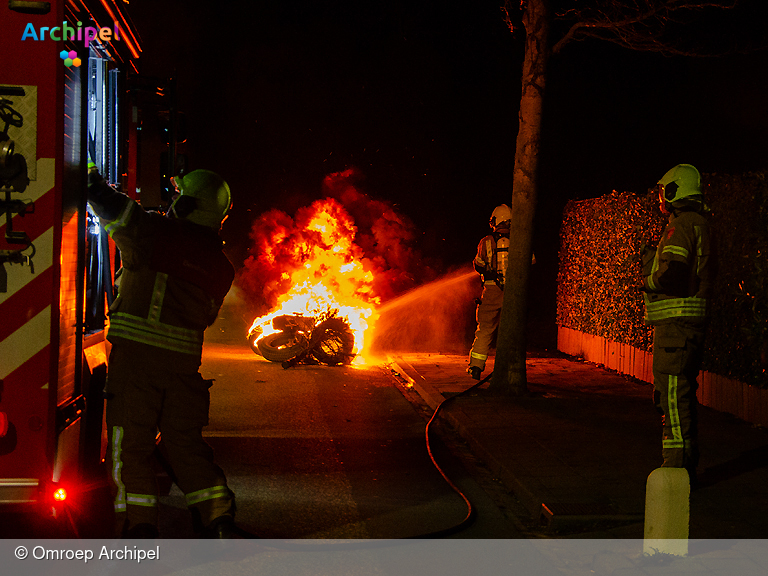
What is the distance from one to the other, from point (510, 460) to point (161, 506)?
9.05 ft

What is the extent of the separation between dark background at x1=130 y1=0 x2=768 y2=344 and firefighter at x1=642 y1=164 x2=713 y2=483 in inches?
414

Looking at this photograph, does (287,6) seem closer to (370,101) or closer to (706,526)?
(370,101)

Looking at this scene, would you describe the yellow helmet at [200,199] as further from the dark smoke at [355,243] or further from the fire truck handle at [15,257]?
the dark smoke at [355,243]

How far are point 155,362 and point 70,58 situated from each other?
156 centimetres

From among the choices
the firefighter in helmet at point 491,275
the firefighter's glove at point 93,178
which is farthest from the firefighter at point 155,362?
the firefighter in helmet at point 491,275

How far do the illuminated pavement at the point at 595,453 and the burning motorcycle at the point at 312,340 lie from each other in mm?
1782

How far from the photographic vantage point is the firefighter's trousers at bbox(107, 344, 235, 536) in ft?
14.0

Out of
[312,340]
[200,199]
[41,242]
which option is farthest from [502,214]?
[41,242]

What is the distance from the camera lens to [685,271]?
5.62 meters

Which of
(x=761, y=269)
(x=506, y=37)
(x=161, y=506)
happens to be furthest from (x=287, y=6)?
(x=161, y=506)

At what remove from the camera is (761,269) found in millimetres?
7785

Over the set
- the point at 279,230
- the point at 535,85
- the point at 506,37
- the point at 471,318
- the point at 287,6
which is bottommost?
the point at 471,318

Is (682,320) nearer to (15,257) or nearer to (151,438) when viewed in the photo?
(151,438)

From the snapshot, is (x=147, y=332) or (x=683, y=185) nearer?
(x=147, y=332)
